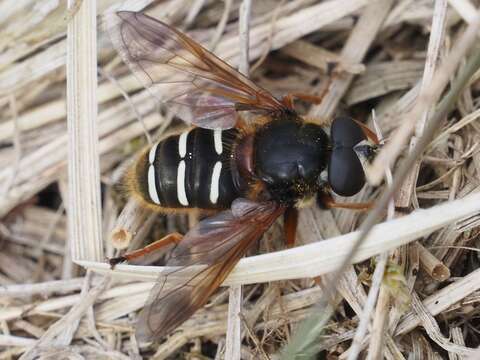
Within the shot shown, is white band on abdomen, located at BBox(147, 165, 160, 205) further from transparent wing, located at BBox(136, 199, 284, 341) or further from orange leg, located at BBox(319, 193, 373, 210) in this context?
orange leg, located at BBox(319, 193, 373, 210)

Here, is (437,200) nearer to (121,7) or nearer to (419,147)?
(419,147)

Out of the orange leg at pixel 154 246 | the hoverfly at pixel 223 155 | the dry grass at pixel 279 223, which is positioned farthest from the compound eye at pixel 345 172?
the orange leg at pixel 154 246

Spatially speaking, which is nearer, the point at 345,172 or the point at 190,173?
the point at 345,172

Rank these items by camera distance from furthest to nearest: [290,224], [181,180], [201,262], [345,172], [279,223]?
[279,223] → [290,224] → [181,180] → [345,172] → [201,262]

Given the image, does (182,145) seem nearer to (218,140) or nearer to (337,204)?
(218,140)

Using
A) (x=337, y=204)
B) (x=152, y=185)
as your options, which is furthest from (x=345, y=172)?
(x=152, y=185)

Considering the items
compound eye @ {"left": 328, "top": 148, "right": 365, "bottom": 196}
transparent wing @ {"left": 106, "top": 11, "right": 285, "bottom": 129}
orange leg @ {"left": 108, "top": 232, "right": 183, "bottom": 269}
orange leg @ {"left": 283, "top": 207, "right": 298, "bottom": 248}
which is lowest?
orange leg @ {"left": 283, "top": 207, "right": 298, "bottom": 248}

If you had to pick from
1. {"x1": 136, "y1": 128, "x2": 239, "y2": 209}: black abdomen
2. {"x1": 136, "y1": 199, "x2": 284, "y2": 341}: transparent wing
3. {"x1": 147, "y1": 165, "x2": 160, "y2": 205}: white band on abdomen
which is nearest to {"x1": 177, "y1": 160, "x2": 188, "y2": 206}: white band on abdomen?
{"x1": 136, "y1": 128, "x2": 239, "y2": 209}: black abdomen
